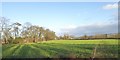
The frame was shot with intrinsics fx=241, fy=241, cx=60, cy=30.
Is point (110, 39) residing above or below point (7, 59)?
above

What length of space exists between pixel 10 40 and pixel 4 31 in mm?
1406

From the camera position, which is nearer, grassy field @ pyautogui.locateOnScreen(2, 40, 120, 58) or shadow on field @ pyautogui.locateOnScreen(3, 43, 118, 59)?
shadow on field @ pyautogui.locateOnScreen(3, 43, 118, 59)

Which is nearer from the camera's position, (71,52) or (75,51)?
(71,52)

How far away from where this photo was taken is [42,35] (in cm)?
2120

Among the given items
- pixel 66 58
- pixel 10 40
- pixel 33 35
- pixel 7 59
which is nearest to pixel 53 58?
pixel 66 58

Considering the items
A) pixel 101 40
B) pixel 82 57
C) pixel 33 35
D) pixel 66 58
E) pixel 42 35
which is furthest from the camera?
pixel 33 35

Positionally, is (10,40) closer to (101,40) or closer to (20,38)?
(20,38)

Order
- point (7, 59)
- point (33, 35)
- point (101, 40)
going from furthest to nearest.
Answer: point (33, 35)
point (101, 40)
point (7, 59)

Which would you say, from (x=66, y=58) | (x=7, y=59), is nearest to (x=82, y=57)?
(x=66, y=58)

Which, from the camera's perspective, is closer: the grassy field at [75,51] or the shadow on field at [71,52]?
the shadow on field at [71,52]

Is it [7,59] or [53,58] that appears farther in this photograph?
[7,59]

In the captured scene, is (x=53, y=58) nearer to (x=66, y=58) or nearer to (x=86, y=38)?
(x=66, y=58)

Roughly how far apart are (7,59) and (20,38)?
1117 centimetres

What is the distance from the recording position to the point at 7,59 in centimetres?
1265
